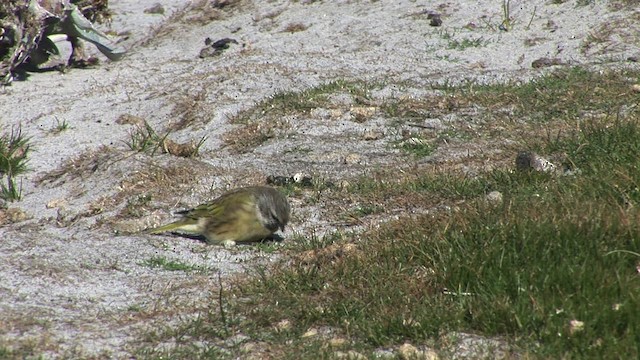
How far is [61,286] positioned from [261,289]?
1.11 meters

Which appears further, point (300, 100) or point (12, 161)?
point (300, 100)

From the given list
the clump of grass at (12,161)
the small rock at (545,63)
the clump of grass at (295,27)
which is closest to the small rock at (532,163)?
the small rock at (545,63)

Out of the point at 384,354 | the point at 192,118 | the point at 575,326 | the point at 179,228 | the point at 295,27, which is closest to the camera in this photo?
the point at 575,326

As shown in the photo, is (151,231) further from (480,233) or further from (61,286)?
(480,233)

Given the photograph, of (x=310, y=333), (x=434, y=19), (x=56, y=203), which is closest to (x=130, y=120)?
(x=56, y=203)

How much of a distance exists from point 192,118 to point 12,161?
174cm

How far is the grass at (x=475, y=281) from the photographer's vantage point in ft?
14.4

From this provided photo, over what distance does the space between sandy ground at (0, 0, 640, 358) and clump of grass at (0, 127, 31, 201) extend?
11cm

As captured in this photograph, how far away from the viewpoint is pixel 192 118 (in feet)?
29.5

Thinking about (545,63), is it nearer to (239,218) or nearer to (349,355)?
(239,218)

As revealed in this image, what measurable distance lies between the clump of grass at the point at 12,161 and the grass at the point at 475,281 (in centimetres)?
263

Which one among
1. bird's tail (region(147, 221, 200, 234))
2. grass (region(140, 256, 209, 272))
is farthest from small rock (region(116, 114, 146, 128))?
grass (region(140, 256, 209, 272))

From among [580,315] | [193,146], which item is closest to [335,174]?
[193,146]

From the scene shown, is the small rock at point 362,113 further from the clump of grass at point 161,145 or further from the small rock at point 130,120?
the small rock at point 130,120
